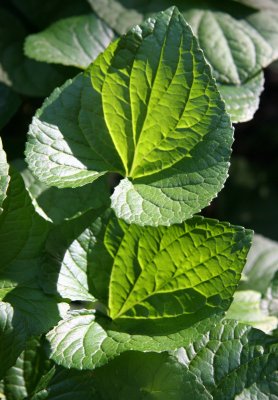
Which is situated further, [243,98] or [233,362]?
[243,98]

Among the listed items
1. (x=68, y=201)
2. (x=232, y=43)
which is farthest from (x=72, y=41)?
(x=68, y=201)

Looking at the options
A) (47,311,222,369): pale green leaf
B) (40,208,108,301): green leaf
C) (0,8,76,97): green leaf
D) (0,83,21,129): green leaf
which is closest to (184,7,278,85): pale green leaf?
(0,8,76,97): green leaf

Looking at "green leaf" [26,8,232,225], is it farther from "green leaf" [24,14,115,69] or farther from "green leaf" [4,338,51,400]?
"green leaf" [24,14,115,69]

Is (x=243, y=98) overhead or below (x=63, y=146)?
below

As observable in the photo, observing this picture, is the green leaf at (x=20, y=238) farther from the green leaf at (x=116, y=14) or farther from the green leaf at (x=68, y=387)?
the green leaf at (x=116, y=14)

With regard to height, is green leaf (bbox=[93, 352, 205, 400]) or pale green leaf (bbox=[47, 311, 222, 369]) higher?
pale green leaf (bbox=[47, 311, 222, 369])

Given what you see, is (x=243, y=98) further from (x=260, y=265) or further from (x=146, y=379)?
(x=146, y=379)
